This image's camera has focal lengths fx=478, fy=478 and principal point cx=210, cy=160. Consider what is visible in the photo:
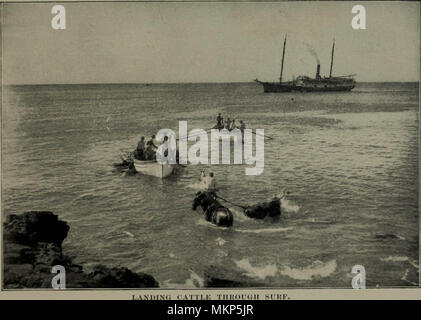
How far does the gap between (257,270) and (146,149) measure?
2527 mm

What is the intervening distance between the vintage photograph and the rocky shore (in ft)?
0.07

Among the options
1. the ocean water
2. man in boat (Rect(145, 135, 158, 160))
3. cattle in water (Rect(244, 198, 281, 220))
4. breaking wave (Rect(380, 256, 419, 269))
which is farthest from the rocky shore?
breaking wave (Rect(380, 256, 419, 269))

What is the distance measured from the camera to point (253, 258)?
23.6ft

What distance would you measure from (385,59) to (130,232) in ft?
16.0

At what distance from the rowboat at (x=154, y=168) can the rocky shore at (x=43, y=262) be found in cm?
141

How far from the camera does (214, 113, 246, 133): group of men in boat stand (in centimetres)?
746

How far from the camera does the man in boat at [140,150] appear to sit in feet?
24.5

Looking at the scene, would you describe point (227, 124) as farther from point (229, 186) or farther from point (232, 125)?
point (229, 186)

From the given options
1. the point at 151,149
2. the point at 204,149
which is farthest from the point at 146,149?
the point at 204,149

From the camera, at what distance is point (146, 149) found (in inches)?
296

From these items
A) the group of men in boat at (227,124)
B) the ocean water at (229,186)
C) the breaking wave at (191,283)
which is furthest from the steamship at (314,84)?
the breaking wave at (191,283)

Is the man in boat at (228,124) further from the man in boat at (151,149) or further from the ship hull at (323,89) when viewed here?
the ship hull at (323,89)

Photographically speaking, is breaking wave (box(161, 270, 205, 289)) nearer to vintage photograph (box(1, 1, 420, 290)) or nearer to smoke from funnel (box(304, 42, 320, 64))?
vintage photograph (box(1, 1, 420, 290))

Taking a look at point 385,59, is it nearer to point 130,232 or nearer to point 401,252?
point 401,252
